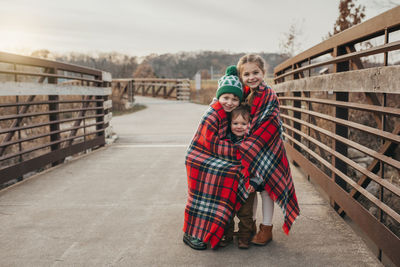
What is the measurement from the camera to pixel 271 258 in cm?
255

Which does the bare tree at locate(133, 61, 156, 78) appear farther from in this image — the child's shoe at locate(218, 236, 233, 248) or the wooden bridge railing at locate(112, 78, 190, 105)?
the child's shoe at locate(218, 236, 233, 248)

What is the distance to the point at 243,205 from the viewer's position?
9.08ft

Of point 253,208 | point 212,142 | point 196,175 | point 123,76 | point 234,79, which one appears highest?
point 123,76

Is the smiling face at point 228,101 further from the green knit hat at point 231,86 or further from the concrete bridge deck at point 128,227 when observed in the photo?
the concrete bridge deck at point 128,227

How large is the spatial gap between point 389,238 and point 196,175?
1.27 m

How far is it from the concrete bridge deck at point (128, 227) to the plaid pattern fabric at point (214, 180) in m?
0.18

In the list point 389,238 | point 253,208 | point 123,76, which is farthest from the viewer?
point 123,76

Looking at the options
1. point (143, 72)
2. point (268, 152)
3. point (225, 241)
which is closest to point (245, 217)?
A: point (225, 241)

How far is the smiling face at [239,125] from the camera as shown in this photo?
2723 millimetres

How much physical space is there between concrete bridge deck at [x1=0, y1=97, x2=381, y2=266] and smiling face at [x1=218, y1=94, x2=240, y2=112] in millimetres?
997

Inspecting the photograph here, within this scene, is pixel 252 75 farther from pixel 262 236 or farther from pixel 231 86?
pixel 262 236

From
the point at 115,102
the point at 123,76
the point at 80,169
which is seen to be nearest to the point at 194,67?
the point at 123,76

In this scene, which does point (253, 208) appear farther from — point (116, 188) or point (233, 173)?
point (116, 188)

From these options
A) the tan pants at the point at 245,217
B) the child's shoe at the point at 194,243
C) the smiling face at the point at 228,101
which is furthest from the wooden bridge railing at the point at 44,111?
the tan pants at the point at 245,217
